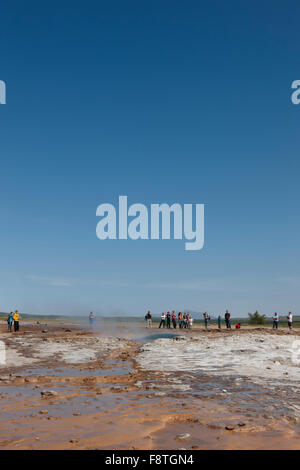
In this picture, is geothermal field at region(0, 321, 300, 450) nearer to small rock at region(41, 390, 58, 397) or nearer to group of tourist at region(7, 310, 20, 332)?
small rock at region(41, 390, 58, 397)

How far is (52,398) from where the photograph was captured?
9.46 meters

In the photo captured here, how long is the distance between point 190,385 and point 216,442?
5.05 m

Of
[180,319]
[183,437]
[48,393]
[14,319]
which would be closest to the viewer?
[183,437]

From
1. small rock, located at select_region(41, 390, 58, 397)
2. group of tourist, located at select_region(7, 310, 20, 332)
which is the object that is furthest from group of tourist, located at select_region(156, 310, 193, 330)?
small rock, located at select_region(41, 390, 58, 397)

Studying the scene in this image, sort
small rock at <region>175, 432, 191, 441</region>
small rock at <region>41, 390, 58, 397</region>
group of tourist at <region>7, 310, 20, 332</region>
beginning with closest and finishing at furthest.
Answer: small rock at <region>175, 432, 191, 441</region> → small rock at <region>41, 390, 58, 397</region> → group of tourist at <region>7, 310, 20, 332</region>

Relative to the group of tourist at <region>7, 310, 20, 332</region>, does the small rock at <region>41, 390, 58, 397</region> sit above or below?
above

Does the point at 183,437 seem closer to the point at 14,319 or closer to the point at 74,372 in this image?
the point at 74,372

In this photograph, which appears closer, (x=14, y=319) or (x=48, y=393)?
(x=48, y=393)

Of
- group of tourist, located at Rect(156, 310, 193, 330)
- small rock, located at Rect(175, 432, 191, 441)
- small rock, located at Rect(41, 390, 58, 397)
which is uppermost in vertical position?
small rock, located at Rect(175, 432, 191, 441)

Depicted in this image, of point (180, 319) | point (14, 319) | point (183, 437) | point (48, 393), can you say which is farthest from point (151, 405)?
point (180, 319)

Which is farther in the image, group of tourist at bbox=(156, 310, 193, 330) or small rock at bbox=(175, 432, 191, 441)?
group of tourist at bbox=(156, 310, 193, 330)

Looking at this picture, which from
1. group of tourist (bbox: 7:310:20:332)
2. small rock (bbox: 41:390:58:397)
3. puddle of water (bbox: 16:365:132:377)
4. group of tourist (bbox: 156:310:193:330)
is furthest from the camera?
group of tourist (bbox: 156:310:193:330)

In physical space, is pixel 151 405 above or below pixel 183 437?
below
